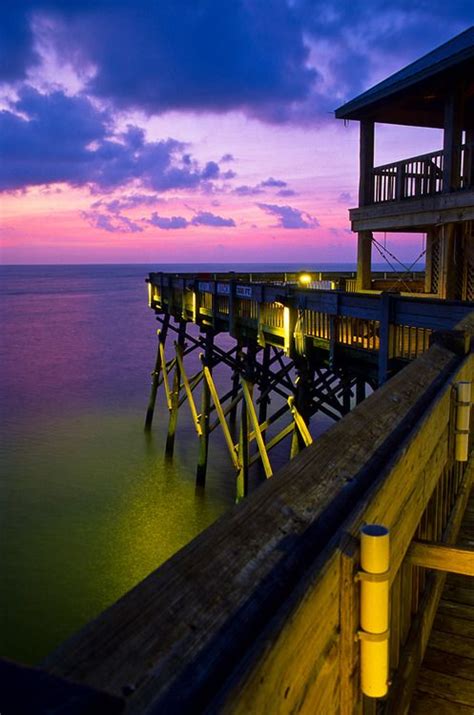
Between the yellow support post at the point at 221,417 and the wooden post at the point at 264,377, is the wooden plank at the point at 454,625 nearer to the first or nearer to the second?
the yellow support post at the point at 221,417

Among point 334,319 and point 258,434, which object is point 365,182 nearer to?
point 334,319

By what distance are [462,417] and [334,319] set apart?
21.2 feet

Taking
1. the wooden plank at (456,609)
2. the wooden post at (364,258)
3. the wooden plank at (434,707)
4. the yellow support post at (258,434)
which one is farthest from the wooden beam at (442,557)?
the wooden post at (364,258)

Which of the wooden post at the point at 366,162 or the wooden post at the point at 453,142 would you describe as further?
the wooden post at the point at 366,162

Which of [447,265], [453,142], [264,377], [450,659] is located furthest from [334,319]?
[450,659]

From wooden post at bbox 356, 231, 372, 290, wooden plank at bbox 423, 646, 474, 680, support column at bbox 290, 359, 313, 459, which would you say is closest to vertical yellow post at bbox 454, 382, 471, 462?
wooden plank at bbox 423, 646, 474, 680

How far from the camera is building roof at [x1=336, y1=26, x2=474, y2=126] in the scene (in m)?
12.1

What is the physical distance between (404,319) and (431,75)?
7.09 m

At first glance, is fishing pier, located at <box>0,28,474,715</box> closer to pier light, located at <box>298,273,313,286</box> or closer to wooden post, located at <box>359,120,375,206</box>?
wooden post, located at <box>359,120,375,206</box>

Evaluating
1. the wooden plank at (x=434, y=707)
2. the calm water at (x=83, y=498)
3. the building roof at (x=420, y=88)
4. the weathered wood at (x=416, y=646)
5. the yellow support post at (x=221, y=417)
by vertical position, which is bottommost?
the calm water at (x=83, y=498)

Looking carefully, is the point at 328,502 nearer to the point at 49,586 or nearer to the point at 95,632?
the point at 95,632

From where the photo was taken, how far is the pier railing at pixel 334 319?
796 cm

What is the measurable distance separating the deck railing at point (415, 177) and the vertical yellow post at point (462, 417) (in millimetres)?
10626

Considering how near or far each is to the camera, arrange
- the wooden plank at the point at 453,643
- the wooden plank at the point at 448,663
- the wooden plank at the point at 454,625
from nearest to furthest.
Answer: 1. the wooden plank at the point at 448,663
2. the wooden plank at the point at 453,643
3. the wooden plank at the point at 454,625
